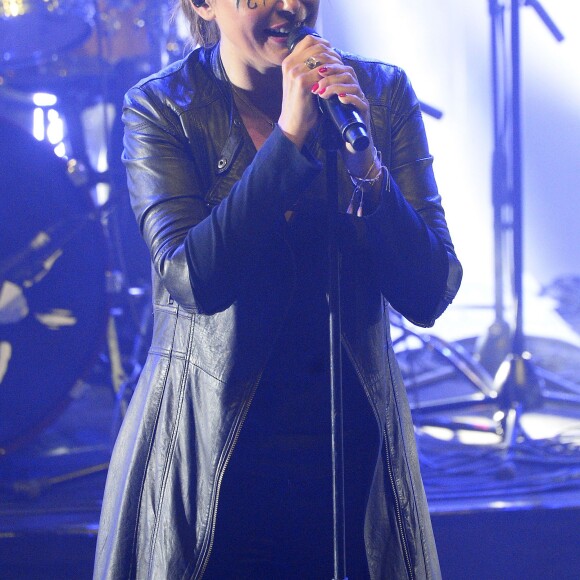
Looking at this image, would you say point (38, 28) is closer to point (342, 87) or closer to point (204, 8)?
point (204, 8)

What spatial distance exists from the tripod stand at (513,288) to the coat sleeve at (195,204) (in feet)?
7.02

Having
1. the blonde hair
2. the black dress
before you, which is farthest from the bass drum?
the black dress

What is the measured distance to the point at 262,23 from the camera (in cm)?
122

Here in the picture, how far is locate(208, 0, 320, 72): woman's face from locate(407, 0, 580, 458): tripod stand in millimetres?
2081

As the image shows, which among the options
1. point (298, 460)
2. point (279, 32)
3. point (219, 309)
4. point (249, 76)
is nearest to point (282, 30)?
point (279, 32)

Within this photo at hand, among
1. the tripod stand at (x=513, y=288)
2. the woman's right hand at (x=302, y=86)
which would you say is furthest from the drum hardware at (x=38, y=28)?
the woman's right hand at (x=302, y=86)

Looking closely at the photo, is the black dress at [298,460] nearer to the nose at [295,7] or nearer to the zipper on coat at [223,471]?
the zipper on coat at [223,471]

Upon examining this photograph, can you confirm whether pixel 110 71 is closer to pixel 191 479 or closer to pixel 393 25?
pixel 393 25

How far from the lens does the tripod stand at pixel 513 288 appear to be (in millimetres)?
3168

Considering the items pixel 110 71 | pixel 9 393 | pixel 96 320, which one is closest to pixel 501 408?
pixel 96 320

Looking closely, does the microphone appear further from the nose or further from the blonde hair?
the blonde hair

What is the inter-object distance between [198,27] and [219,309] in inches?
25.9

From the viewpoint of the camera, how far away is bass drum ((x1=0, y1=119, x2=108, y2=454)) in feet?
9.85

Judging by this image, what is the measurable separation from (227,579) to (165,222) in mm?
551
